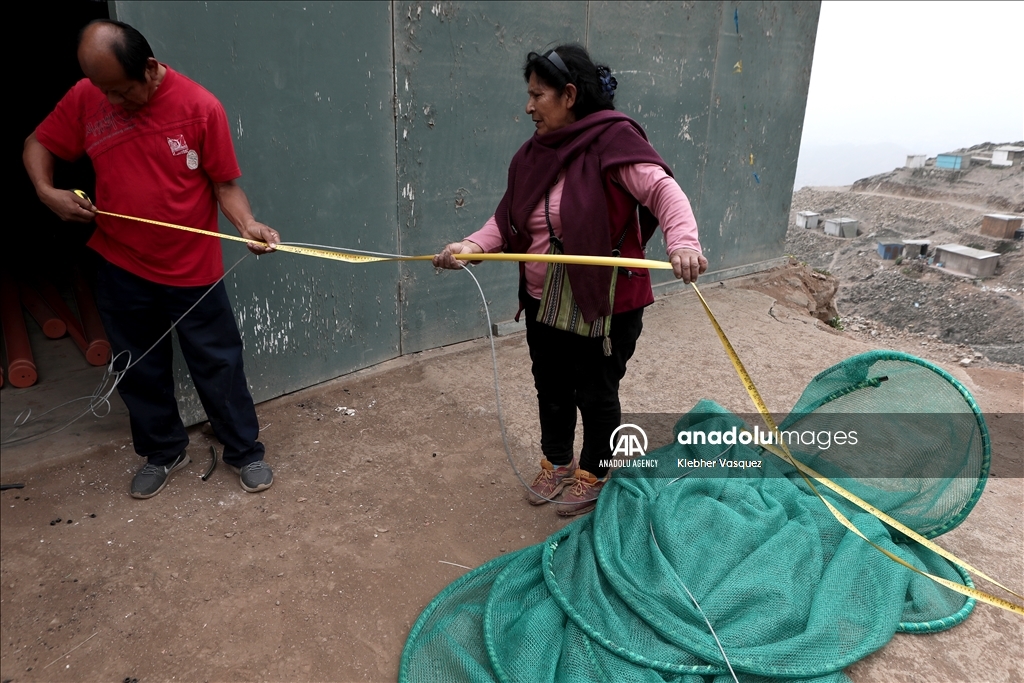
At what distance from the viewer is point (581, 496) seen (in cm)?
296

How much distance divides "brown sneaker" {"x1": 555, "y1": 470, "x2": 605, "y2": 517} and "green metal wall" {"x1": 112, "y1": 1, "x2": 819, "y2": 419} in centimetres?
190

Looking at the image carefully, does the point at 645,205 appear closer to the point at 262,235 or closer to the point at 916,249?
the point at 262,235

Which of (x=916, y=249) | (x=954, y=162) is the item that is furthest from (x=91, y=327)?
(x=954, y=162)

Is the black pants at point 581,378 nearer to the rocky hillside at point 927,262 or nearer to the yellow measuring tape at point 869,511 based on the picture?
the yellow measuring tape at point 869,511

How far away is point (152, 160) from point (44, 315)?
323 centimetres

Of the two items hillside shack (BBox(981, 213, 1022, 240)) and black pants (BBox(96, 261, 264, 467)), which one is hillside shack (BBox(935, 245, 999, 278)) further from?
black pants (BBox(96, 261, 264, 467))

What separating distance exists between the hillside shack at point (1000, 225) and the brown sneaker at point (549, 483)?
28.6ft

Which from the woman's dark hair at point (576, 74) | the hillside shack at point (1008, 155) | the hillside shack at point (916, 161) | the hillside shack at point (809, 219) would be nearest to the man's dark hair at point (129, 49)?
the woman's dark hair at point (576, 74)

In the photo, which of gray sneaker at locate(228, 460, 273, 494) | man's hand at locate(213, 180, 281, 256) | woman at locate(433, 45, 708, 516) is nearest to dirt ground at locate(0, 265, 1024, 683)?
gray sneaker at locate(228, 460, 273, 494)

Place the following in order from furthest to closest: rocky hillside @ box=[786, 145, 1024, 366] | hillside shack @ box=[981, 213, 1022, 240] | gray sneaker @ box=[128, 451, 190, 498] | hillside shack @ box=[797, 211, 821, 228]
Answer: hillside shack @ box=[797, 211, 821, 228]
hillside shack @ box=[981, 213, 1022, 240]
rocky hillside @ box=[786, 145, 1024, 366]
gray sneaker @ box=[128, 451, 190, 498]

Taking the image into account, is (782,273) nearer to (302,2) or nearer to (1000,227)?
(1000,227)

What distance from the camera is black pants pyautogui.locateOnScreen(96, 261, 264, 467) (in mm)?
2826

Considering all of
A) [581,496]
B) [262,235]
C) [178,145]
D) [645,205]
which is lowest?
[581,496]

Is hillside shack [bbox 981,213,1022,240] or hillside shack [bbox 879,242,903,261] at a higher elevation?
hillside shack [bbox 981,213,1022,240]
